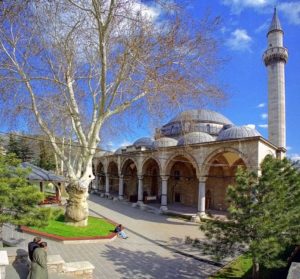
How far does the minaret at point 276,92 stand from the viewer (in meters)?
31.2

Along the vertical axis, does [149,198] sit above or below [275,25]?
below

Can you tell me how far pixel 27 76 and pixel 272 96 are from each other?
2691 cm

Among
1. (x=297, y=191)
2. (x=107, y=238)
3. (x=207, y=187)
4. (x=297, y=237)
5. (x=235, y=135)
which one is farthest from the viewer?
(x=207, y=187)

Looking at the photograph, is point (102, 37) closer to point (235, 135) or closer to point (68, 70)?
point (68, 70)

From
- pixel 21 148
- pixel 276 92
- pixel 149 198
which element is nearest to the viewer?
pixel 149 198

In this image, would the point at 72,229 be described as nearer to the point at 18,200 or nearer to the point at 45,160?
the point at 18,200

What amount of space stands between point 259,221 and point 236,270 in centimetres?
322

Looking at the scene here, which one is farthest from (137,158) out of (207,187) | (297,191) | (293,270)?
(293,270)

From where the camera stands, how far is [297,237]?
8898mm

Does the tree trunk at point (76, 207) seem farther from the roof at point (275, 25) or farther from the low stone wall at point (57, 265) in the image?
the roof at point (275, 25)

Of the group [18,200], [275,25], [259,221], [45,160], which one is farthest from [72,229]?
[275,25]

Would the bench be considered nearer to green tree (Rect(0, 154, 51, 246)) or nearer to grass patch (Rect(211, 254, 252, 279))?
grass patch (Rect(211, 254, 252, 279))

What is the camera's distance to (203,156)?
67.7ft

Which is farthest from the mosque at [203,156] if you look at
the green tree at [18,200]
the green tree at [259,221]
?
the green tree at [18,200]
